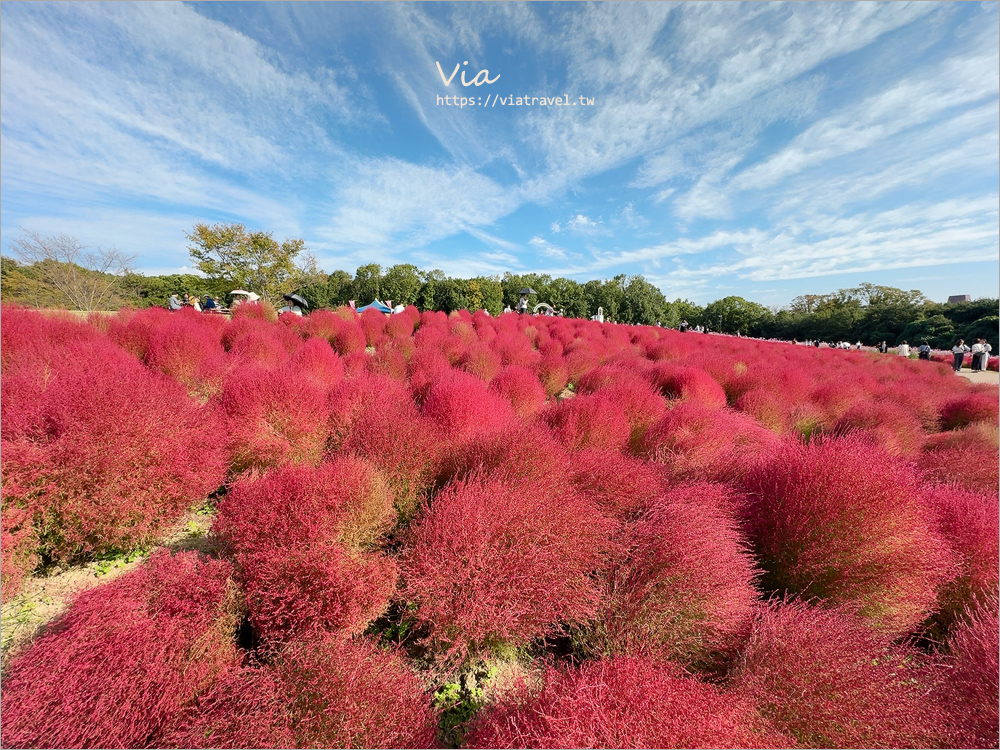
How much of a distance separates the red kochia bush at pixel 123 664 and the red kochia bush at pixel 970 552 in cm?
444

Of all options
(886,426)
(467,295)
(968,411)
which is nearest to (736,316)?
(467,295)

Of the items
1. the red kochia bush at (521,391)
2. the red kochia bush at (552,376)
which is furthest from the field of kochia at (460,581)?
the red kochia bush at (552,376)

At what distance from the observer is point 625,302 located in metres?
49.8

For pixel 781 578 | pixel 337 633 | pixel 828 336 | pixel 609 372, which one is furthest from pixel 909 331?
pixel 337 633

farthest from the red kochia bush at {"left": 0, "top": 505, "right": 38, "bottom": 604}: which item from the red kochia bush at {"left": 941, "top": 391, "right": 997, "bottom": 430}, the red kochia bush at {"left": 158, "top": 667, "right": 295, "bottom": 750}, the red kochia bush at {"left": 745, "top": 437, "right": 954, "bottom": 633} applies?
the red kochia bush at {"left": 941, "top": 391, "right": 997, "bottom": 430}

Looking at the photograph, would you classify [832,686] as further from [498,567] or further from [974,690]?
[498,567]

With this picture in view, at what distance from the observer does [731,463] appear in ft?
11.2

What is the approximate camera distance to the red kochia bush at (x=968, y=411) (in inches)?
230

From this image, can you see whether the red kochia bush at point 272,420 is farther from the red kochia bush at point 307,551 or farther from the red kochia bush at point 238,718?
the red kochia bush at point 238,718

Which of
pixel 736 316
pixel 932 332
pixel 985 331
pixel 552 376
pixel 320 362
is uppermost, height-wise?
pixel 736 316

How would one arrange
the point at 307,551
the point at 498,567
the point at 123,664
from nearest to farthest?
the point at 123,664, the point at 307,551, the point at 498,567

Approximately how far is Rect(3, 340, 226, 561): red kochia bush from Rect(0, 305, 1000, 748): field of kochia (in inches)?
0.6

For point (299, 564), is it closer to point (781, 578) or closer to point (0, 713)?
point (0, 713)

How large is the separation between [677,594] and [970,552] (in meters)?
2.30
